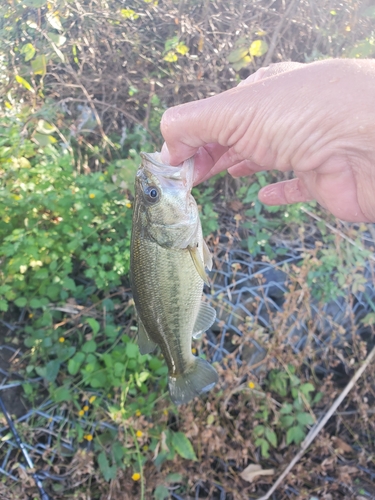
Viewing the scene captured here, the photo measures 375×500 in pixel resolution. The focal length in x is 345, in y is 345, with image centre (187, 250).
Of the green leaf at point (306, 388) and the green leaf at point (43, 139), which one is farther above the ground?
the green leaf at point (43, 139)

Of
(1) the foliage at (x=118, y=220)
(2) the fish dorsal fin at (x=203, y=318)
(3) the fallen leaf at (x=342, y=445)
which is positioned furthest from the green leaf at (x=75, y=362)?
(3) the fallen leaf at (x=342, y=445)

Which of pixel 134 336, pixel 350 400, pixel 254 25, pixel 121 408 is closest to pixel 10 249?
pixel 134 336

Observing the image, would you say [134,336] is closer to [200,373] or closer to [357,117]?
[200,373]

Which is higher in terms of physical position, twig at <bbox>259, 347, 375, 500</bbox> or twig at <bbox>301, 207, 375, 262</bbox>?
twig at <bbox>301, 207, 375, 262</bbox>

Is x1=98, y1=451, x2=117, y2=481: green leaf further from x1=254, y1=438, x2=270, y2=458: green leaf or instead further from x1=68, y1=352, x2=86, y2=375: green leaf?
x1=254, y1=438, x2=270, y2=458: green leaf

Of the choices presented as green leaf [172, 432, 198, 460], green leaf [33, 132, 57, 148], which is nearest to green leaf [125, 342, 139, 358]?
green leaf [172, 432, 198, 460]

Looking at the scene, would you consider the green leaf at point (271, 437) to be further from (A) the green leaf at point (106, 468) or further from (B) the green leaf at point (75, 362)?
(B) the green leaf at point (75, 362)
